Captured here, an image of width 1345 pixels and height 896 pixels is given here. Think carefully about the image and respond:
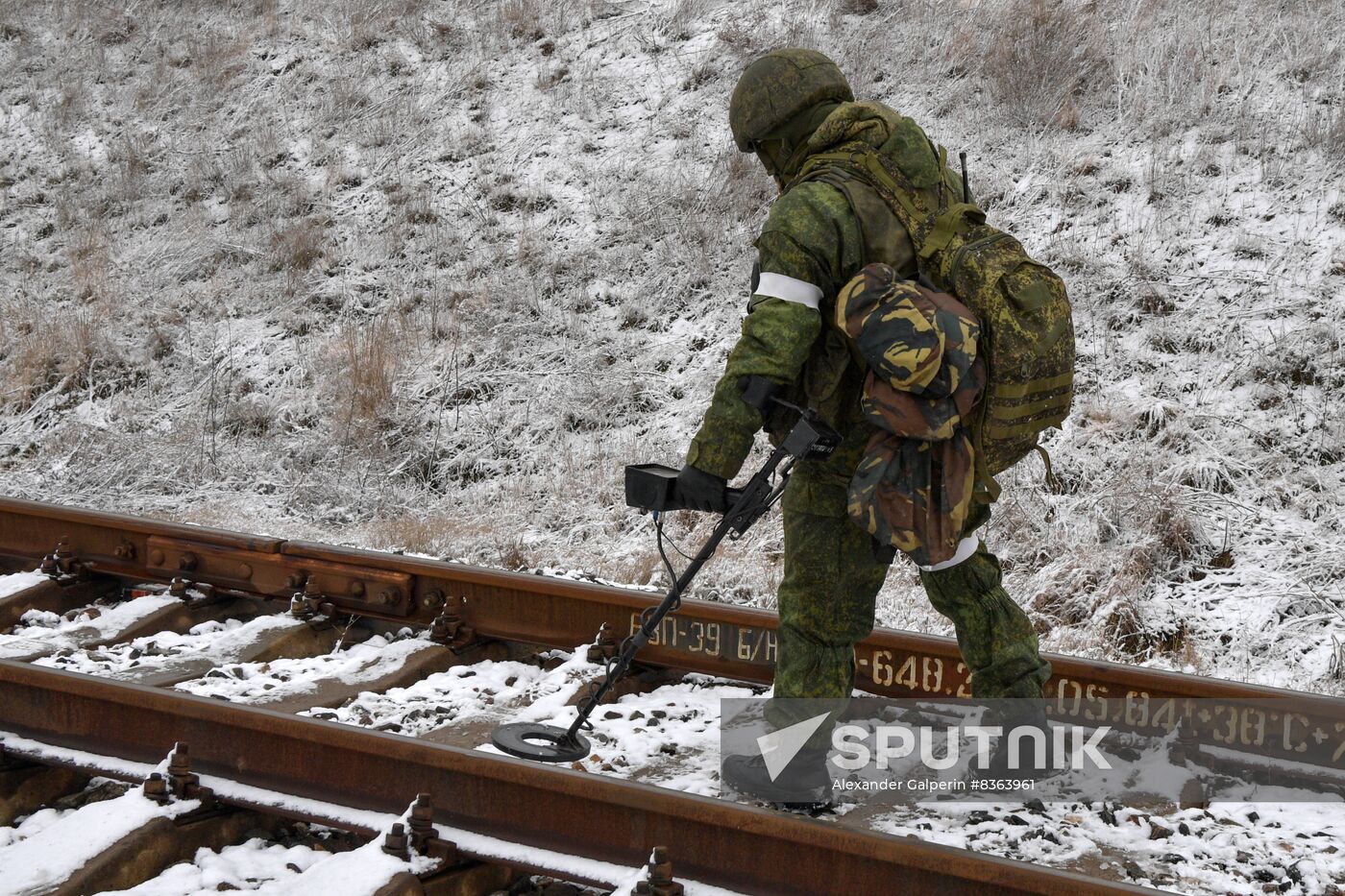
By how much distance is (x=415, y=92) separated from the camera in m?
12.7

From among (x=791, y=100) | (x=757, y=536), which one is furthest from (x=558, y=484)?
(x=791, y=100)

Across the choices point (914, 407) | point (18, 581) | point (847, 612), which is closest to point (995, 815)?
point (847, 612)

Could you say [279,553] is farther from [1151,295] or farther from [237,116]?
[237,116]

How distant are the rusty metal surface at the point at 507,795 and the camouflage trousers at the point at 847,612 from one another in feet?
1.90

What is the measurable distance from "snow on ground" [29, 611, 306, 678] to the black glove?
7.52ft

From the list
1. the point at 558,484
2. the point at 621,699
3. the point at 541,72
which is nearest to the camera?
the point at 621,699

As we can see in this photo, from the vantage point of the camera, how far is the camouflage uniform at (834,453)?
3355 mm

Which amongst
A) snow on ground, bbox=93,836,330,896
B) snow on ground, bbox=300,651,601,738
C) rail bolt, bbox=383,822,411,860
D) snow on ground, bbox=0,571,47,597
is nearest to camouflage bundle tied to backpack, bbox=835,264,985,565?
rail bolt, bbox=383,822,411,860

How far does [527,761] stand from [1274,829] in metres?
2.11

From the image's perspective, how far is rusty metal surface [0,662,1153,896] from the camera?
9.97 feet

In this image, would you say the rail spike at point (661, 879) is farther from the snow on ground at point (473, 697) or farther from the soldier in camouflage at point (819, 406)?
the snow on ground at point (473, 697)

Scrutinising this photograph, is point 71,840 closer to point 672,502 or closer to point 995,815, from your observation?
point 672,502

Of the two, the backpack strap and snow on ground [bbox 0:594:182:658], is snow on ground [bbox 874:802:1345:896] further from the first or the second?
snow on ground [bbox 0:594:182:658]

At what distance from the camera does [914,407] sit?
10.8 ft
